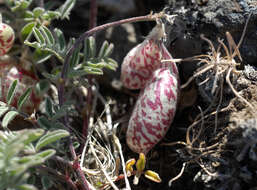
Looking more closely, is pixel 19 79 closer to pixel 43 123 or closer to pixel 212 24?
pixel 43 123

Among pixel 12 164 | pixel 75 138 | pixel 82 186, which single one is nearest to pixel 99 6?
pixel 75 138

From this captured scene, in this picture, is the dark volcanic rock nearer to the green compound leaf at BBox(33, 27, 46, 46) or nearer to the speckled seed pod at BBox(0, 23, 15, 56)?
the green compound leaf at BBox(33, 27, 46, 46)

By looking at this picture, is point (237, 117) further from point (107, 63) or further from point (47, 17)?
point (47, 17)

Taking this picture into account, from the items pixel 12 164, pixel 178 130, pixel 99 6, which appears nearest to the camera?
pixel 12 164

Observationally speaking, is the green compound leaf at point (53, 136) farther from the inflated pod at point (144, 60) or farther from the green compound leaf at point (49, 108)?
the inflated pod at point (144, 60)

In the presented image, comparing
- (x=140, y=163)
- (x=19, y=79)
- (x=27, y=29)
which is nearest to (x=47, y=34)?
(x=27, y=29)

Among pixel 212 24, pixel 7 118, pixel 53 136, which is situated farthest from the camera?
pixel 212 24
